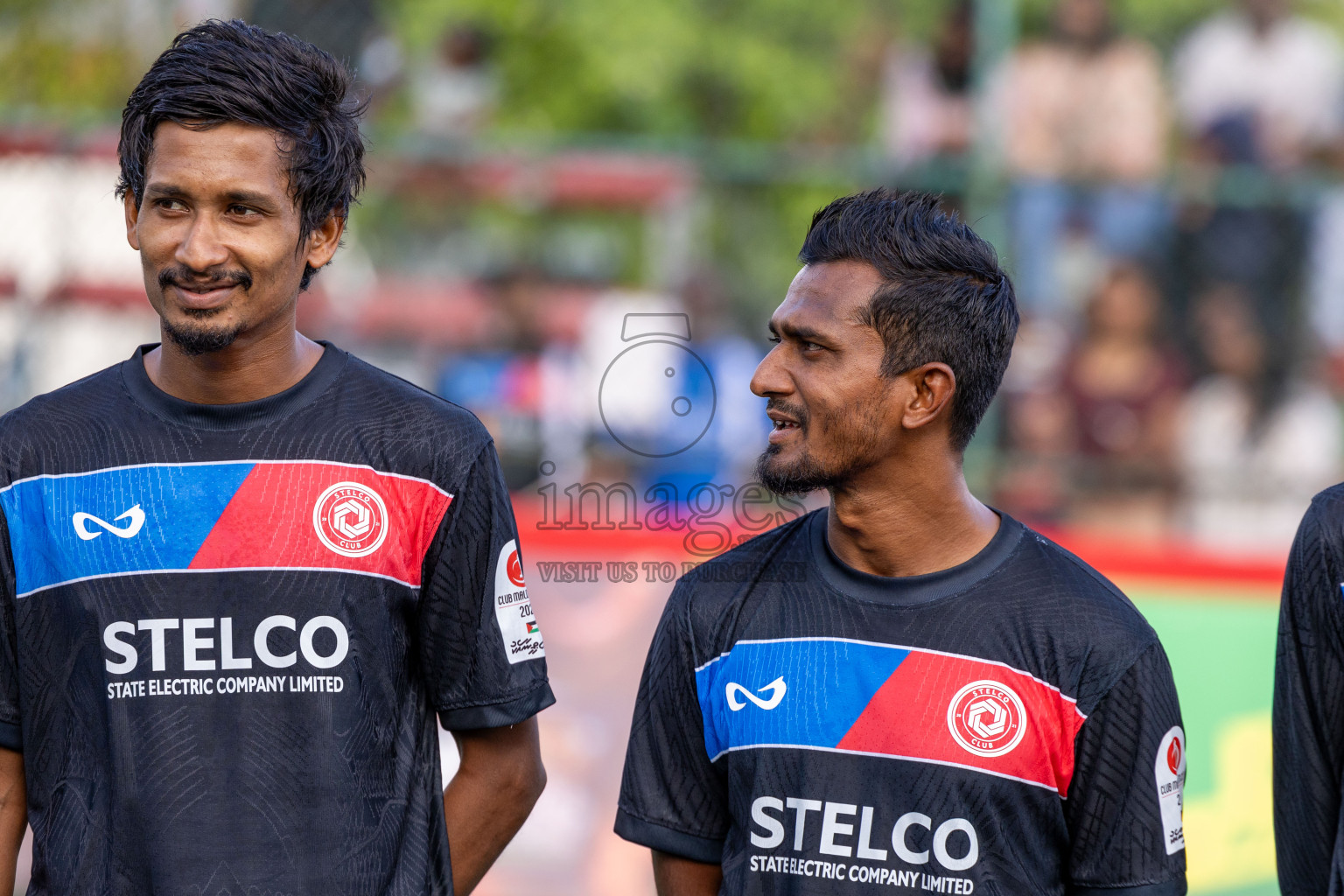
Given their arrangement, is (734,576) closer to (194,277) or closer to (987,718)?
Result: (987,718)

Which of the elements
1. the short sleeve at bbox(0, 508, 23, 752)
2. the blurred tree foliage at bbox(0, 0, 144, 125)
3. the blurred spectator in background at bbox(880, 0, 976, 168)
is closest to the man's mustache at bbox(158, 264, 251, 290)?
the short sleeve at bbox(0, 508, 23, 752)

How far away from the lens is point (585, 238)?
9.07 meters

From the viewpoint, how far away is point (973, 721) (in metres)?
2.49

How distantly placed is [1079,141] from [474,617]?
6.22 metres

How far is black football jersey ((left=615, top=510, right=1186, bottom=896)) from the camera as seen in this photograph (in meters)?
2.46

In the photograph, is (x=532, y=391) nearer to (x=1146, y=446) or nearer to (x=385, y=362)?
(x=385, y=362)

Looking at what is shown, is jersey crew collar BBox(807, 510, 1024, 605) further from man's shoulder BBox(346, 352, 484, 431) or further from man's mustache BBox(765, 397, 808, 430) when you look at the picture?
man's shoulder BBox(346, 352, 484, 431)

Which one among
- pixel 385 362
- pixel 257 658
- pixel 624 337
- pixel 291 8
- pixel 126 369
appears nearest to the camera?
pixel 257 658

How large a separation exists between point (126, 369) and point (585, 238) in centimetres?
652

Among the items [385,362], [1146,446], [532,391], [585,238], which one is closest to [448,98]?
[585,238]

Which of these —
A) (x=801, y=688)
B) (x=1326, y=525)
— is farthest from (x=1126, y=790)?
(x=1326, y=525)

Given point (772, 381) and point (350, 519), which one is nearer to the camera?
point (350, 519)

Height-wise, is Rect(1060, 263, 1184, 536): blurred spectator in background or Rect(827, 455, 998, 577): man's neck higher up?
Rect(1060, 263, 1184, 536): blurred spectator in background

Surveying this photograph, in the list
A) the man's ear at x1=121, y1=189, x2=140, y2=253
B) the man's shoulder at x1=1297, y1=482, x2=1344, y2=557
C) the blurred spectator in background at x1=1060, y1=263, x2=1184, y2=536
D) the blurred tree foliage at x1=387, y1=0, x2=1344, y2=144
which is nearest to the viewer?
the man's ear at x1=121, y1=189, x2=140, y2=253
